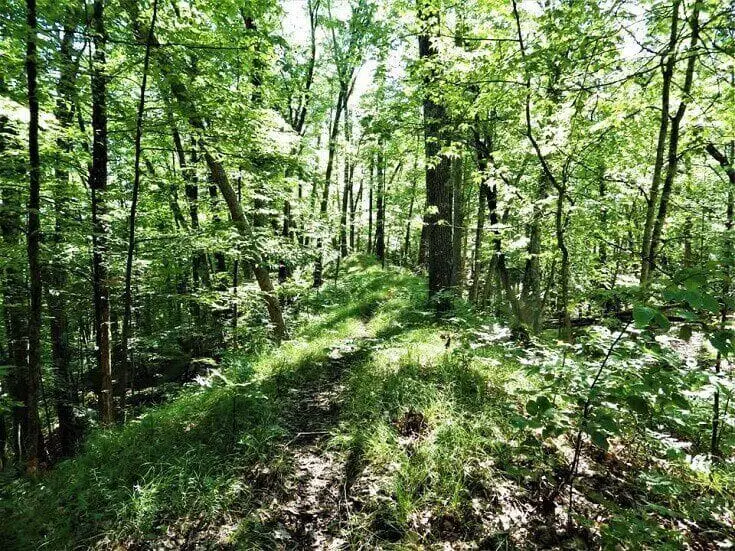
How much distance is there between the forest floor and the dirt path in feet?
0.04

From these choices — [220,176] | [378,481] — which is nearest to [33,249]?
[220,176]

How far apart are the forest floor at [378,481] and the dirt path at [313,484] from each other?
13 mm

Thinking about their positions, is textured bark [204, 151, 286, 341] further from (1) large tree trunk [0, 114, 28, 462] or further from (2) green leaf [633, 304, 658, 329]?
(2) green leaf [633, 304, 658, 329]

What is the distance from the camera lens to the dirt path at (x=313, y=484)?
2848 mm

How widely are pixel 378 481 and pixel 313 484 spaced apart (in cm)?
62

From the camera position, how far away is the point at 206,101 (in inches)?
205

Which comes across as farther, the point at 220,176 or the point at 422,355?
the point at 220,176

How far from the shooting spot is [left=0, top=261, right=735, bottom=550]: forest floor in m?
2.67

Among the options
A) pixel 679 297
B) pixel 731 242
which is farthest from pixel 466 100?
pixel 679 297

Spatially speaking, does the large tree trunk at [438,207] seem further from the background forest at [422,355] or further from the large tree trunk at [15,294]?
the large tree trunk at [15,294]

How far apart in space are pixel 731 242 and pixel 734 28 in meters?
2.10

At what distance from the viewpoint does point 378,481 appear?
10.4 feet

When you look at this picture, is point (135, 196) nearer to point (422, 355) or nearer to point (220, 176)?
point (220, 176)

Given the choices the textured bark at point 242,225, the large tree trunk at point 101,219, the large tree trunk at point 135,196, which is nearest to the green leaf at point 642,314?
the large tree trunk at point 135,196
